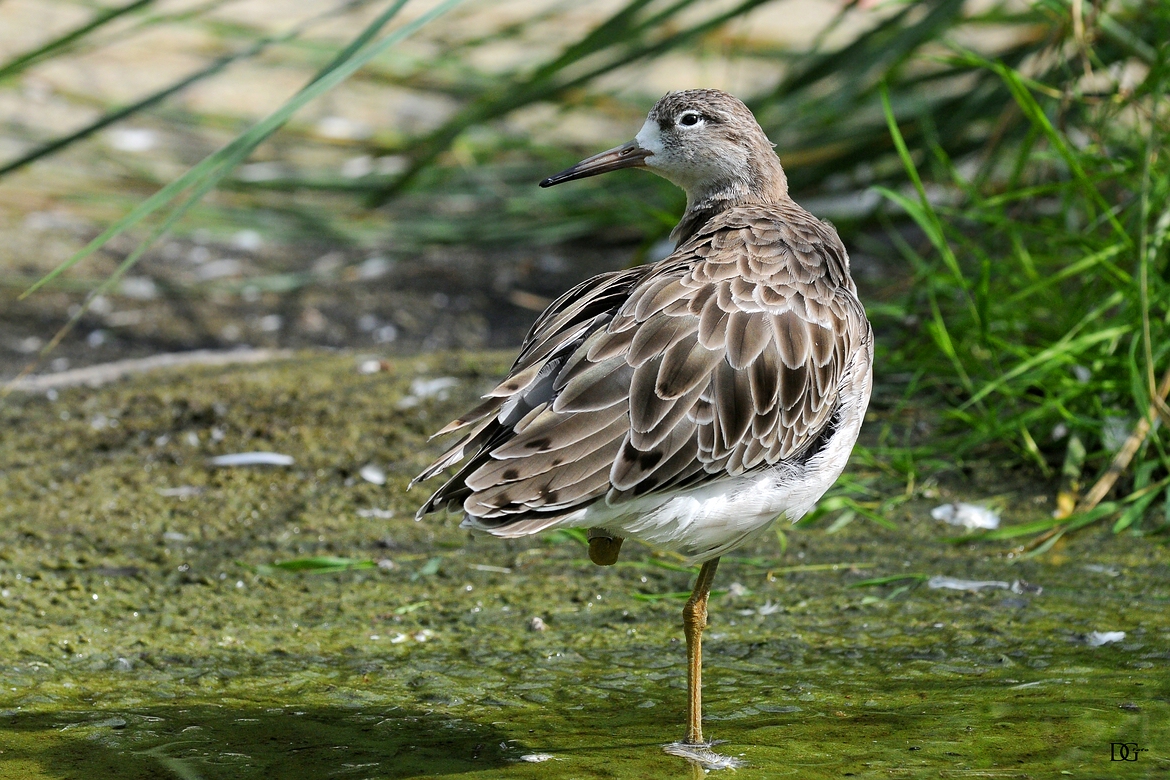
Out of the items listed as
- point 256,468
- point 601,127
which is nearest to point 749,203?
point 256,468

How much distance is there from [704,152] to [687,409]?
116 cm

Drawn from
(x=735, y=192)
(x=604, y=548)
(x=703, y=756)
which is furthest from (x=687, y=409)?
(x=735, y=192)

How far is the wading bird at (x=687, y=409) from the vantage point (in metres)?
2.96

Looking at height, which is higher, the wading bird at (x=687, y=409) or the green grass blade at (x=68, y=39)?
the green grass blade at (x=68, y=39)

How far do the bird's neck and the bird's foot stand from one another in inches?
62.5

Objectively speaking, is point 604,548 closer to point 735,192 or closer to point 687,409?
point 687,409

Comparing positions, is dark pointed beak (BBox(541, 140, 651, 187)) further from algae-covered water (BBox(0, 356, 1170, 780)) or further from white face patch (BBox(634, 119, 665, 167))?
algae-covered water (BBox(0, 356, 1170, 780))

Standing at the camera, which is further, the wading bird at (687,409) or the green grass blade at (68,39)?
the green grass blade at (68,39)

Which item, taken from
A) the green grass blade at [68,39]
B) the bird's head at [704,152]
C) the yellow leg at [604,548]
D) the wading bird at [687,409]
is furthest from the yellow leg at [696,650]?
the green grass blade at [68,39]

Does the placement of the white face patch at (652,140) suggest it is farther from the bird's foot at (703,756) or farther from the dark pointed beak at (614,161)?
the bird's foot at (703,756)

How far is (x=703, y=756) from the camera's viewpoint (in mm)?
2984

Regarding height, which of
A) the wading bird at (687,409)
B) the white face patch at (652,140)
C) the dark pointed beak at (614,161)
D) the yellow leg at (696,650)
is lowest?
the yellow leg at (696,650)

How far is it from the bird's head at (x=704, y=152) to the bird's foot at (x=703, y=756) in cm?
166

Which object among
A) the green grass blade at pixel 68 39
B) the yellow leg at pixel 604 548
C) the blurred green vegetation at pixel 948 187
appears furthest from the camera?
the blurred green vegetation at pixel 948 187
